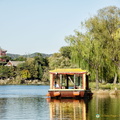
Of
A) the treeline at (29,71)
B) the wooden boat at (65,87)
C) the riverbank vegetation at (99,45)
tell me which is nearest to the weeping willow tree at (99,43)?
the riverbank vegetation at (99,45)

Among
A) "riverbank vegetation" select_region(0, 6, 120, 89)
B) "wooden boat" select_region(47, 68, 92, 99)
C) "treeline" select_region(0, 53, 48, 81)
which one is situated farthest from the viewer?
"treeline" select_region(0, 53, 48, 81)

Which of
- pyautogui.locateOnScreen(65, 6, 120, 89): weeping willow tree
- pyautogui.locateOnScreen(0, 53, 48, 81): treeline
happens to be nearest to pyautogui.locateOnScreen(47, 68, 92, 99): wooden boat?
pyautogui.locateOnScreen(65, 6, 120, 89): weeping willow tree

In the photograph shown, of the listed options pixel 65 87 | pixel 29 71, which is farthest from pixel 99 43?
pixel 29 71

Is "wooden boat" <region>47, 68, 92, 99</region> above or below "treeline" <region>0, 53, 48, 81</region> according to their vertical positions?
below

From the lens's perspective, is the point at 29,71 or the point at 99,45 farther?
the point at 29,71

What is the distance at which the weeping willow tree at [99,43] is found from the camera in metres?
48.4

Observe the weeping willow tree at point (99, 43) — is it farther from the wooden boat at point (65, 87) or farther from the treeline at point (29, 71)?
the treeline at point (29, 71)

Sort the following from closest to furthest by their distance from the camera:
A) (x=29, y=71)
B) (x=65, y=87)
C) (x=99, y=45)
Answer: (x=65, y=87) → (x=99, y=45) → (x=29, y=71)

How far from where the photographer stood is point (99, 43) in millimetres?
48688

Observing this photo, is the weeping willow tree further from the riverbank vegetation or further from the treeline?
the treeline

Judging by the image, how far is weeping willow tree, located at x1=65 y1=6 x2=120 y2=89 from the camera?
48.4m

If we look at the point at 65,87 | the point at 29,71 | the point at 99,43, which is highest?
the point at 99,43

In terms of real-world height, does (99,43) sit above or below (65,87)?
above

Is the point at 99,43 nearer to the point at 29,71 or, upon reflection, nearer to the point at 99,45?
the point at 99,45
